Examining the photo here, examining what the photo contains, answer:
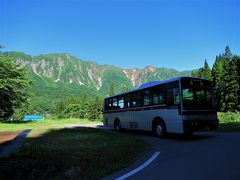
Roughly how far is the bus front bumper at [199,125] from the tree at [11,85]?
58.8 ft

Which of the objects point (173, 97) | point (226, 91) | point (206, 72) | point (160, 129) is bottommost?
point (160, 129)

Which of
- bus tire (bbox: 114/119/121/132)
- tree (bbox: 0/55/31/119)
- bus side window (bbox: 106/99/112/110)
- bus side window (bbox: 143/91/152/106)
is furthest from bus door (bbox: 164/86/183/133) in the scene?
tree (bbox: 0/55/31/119)

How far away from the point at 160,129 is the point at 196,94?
2.76 meters

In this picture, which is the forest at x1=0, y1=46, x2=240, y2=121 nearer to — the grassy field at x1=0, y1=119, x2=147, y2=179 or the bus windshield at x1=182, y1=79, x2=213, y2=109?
the bus windshield at x1=182, y1=79, x2=213, y2=109

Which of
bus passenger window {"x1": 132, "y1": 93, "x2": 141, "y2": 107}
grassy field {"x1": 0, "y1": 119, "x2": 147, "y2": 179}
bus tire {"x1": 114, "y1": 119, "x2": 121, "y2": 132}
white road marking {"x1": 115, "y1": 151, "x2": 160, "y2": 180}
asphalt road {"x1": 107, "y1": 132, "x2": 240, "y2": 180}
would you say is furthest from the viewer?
bus tire {"x1": 114, "y1": 119, "x2": 121, "y2": 132}

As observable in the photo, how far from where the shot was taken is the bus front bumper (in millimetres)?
13078

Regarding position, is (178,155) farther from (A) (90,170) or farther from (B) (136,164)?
(A) (90,170)

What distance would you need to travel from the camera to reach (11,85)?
28156 mm

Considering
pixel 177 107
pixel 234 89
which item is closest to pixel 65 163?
pixel 177 107

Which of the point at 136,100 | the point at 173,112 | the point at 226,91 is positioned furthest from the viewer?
the point at 226,91

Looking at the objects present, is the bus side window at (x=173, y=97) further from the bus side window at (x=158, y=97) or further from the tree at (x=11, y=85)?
the tree at (x=11, y=85)

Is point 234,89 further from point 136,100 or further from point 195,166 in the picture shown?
point 195,166

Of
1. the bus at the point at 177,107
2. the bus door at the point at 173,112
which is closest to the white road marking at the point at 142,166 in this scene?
the bus door at the point at 173,112

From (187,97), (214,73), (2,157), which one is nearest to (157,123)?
(187,97)
